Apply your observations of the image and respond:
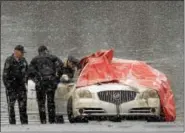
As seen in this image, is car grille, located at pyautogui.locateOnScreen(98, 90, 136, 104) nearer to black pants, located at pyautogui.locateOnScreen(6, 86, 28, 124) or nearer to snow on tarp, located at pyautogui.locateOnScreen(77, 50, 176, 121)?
snow on tarp, located at pyautogui.locateOnScreen(77, 50, 176, 121)

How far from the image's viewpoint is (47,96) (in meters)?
13.5

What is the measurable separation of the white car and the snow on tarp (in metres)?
0.20

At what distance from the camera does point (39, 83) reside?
13461 millimetres

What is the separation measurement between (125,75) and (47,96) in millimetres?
1505

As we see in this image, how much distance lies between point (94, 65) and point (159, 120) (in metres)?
1.81

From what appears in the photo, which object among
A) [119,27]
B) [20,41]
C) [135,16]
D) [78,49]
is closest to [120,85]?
[78,49]

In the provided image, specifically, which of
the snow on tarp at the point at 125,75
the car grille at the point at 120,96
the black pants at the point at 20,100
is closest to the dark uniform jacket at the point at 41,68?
the black pants at the point at 20,100

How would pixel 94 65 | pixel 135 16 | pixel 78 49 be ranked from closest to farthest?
pixel 94 65 < pixel 78 49 < pixel 135 16

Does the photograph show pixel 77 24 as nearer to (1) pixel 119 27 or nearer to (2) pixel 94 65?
(1) pixel 119 27

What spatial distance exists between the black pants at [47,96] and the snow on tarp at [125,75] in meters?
0.51

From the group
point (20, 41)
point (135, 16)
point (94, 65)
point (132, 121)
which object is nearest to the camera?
point (132, 121)

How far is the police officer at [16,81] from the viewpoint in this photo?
1341cm

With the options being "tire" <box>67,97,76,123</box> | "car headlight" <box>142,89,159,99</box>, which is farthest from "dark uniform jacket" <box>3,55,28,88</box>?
"car headlight" <box>142,89,159,99</box>

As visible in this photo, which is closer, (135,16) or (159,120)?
(159,120)
